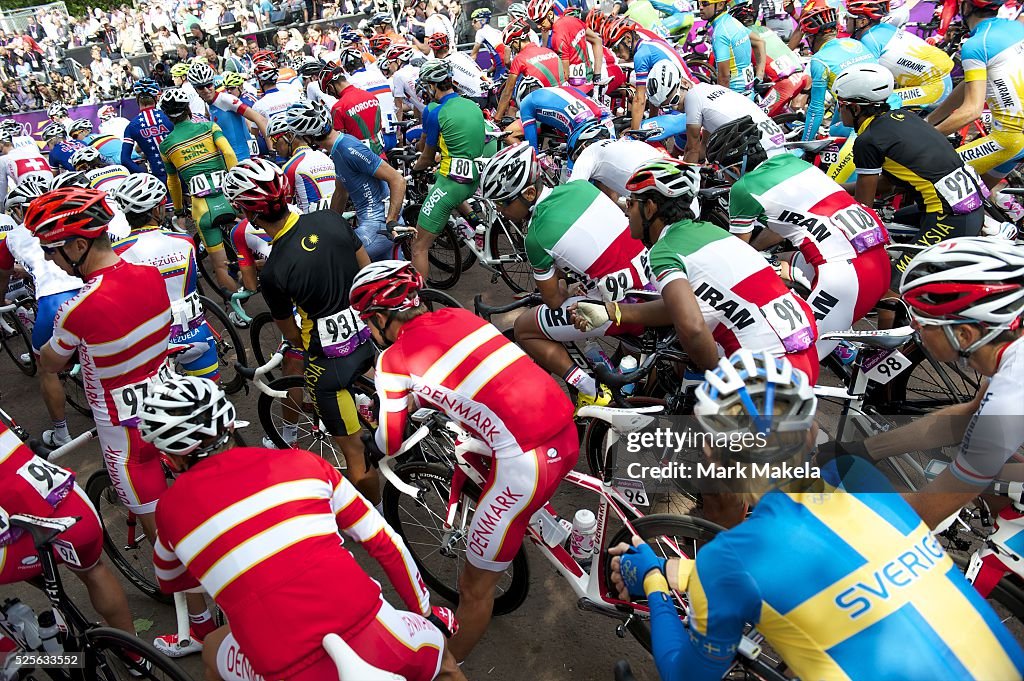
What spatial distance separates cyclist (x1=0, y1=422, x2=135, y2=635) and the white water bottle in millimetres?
2514

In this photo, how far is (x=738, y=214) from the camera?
18.1 ft

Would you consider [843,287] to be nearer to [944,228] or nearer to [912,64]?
[944,228]

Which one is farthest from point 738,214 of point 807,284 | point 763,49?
point 763,49

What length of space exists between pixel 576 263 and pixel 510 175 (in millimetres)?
1090

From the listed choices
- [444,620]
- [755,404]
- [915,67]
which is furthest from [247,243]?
[915,67]

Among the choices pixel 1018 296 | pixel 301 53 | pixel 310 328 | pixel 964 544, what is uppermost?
pixel 1018 296

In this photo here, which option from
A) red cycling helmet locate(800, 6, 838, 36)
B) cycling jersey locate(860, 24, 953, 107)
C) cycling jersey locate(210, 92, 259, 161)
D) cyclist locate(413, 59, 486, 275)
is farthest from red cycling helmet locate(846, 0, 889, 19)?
cycling jersey locate(210, 92, 259, 161)

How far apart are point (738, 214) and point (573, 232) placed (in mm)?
1394

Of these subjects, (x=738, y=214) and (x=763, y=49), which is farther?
(x=763, y=49)

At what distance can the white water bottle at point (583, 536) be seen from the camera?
385 centimetres

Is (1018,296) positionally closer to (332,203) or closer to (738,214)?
(738,214)

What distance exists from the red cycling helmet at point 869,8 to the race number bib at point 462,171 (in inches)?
230

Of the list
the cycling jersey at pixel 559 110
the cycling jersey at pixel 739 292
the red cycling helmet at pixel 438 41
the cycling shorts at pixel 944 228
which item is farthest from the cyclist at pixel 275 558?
the red cycling helmet at pixel 438 41

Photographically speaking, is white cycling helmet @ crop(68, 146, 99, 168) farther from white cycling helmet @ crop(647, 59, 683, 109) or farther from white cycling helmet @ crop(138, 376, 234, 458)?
white cycling helmet @ crop(138, 376, 234, 458)
